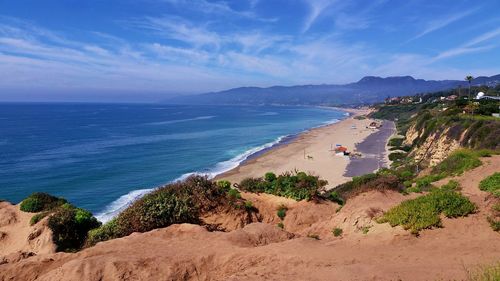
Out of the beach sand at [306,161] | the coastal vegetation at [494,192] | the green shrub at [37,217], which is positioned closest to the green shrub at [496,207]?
the coastal vegetation at [494,192]

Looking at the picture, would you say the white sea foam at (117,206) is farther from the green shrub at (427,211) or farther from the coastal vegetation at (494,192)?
the coastal vegetation at (494,192)

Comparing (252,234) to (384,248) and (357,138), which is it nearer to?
(384,248)

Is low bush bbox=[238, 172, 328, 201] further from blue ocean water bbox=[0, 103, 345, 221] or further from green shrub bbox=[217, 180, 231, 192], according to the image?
blue ocean water bbox=[0, 103, 345, 221]

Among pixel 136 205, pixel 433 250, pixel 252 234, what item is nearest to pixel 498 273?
pixel 433 250


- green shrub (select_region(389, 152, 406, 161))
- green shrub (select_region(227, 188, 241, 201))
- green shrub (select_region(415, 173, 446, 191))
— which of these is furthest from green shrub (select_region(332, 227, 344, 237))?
green shrub (select_region(389, 152, 406, 161))

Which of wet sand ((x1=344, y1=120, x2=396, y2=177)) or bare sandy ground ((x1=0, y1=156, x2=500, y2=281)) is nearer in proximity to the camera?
bare sandy ground ((x1=0, y1=156, x2=500, y2=281))

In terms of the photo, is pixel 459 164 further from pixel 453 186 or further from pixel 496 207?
pixel 496 207
